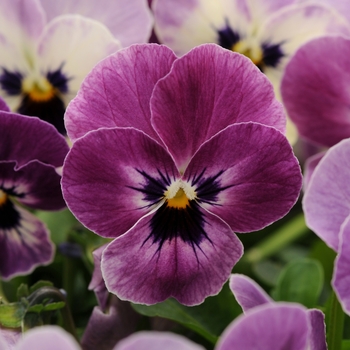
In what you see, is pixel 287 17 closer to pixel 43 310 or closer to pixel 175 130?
pixel 175 130

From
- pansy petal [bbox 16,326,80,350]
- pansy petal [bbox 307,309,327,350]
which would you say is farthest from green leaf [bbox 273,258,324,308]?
pansy petal [bbox 16,326,80,350]

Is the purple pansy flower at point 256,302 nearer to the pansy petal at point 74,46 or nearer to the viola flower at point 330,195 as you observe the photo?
the viola flower at point 330,195

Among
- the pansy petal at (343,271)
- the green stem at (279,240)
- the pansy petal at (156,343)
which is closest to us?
the pansy petal at (156,343)

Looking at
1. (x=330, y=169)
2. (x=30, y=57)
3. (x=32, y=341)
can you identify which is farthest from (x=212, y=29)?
(x=32, y=341)

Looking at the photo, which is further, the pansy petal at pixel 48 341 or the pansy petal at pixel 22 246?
the pansy petal at pixel 22 246

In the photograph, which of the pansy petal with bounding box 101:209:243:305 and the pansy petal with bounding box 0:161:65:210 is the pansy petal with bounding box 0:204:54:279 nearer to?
the pansy petal with bounding box 0:161:65:210

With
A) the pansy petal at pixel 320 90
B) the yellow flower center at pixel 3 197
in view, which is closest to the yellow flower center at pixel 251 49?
the pansy petal at pixel 320 90

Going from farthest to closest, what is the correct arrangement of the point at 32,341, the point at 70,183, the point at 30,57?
the point at 30,57 < the point at 70,183 < the point at 32,341

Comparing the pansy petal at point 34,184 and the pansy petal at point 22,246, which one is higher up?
the pansy petal at point 34,184

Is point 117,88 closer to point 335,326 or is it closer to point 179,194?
point 179,194
